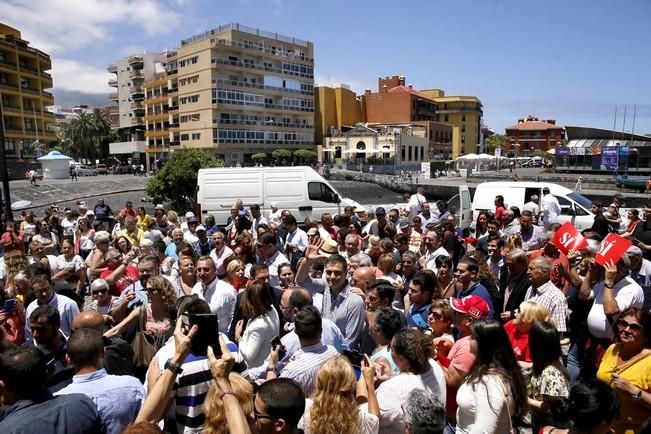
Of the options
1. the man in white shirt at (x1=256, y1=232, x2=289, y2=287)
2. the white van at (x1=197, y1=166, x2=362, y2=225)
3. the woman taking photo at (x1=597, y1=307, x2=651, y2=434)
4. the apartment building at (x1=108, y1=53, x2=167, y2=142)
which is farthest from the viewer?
the apartment building at (x1=108, y1=53, x2=167, y2=142)

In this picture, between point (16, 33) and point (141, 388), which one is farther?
point (16, 33)

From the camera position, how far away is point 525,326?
12.4 ft

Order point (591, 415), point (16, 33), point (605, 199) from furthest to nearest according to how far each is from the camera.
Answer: point (16, 33)
point (605, 199)
point (591, 415)

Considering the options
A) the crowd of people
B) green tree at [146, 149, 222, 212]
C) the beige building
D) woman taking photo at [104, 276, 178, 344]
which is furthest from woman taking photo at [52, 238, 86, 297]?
the beige building

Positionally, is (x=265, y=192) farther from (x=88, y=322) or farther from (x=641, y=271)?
(x=88, y=322)

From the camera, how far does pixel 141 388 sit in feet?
9.73

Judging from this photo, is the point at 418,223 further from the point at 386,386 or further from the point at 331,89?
the point at 331,89

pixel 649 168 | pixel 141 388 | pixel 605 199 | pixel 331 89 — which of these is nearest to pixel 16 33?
pixel 331 89

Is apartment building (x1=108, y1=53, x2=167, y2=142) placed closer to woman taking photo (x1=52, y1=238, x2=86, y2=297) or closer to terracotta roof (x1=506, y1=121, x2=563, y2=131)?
woman taking photo (x1=52, y1=238, x2=86, y2=297)

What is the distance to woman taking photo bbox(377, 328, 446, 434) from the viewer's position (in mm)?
2770

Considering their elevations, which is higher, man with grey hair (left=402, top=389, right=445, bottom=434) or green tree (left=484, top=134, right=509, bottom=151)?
green tree (left=484, top=134, right=509, bottom=151)

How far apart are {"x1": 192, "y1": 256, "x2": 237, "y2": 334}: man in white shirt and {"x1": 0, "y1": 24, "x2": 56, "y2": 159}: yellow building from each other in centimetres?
5715

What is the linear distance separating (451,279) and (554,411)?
8.64ft

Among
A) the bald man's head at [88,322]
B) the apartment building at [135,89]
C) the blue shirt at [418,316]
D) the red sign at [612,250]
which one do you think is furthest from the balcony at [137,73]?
the red sign at [612,250]
